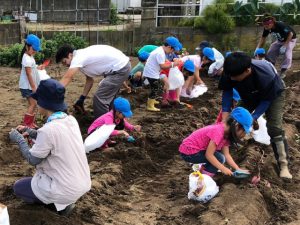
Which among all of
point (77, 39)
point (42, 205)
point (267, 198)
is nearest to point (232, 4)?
point (77, 39)

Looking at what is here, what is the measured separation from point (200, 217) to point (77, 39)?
1018cm

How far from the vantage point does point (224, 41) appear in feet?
48.3

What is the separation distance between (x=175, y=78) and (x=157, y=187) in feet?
11.5

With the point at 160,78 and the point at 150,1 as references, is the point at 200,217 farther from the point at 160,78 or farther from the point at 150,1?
the point at 150,1

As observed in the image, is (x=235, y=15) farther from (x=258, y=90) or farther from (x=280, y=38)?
(x=258, y=90)

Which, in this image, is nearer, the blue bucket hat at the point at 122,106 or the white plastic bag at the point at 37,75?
the blue bucket hat at the point at 122,106

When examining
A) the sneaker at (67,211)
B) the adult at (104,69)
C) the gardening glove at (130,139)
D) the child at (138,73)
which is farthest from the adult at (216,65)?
Result: the sneaker at (67,211)

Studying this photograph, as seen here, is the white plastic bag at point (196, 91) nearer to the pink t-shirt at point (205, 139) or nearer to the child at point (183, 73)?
the child at point (183, 73)

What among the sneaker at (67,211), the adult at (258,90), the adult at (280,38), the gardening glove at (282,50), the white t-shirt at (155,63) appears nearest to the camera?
the sneaker at (67,211)

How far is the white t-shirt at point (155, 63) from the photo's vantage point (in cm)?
791

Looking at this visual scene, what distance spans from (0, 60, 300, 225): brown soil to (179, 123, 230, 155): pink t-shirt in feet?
1.45

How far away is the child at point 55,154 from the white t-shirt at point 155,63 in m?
4.31

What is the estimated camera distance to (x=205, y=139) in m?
4.76

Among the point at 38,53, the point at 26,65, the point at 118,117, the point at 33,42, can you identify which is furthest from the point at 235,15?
the point at 118,117
